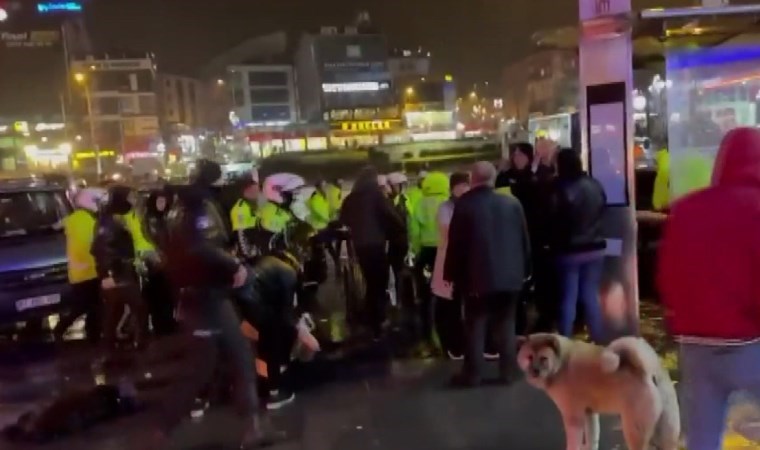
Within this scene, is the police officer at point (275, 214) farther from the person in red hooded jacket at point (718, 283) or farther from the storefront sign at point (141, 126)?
the storefront sign at point (141, 126)

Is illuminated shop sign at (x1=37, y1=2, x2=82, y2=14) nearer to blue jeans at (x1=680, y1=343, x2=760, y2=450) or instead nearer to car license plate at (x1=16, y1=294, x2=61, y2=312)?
car license plate at (x1=16, y1=294, x2=61, y2=312)

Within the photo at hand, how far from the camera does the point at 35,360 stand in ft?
34.2

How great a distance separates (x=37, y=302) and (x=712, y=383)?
9137 mm

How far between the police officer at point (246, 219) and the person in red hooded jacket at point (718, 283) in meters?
4.20

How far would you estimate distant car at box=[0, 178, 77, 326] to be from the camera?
35.3 ft

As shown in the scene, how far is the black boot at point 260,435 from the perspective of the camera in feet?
20.8

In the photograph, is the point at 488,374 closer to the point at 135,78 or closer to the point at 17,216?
the point at 17,216

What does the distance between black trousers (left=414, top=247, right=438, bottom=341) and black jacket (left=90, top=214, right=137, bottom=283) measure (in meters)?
3.28

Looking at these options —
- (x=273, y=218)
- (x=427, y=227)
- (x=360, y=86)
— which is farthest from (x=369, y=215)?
(x=360, y=86)

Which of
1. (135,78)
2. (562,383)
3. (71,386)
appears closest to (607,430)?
(562,383)

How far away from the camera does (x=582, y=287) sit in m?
7.78

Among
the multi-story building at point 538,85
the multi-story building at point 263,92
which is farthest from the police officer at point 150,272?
the multi-story building at point 263,92

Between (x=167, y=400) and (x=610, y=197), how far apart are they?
13.0ft

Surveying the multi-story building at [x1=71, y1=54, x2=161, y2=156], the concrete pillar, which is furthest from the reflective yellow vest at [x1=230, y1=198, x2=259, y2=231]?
the multi-story building at [x1=71, y1=54, x2=161, y2=156]
